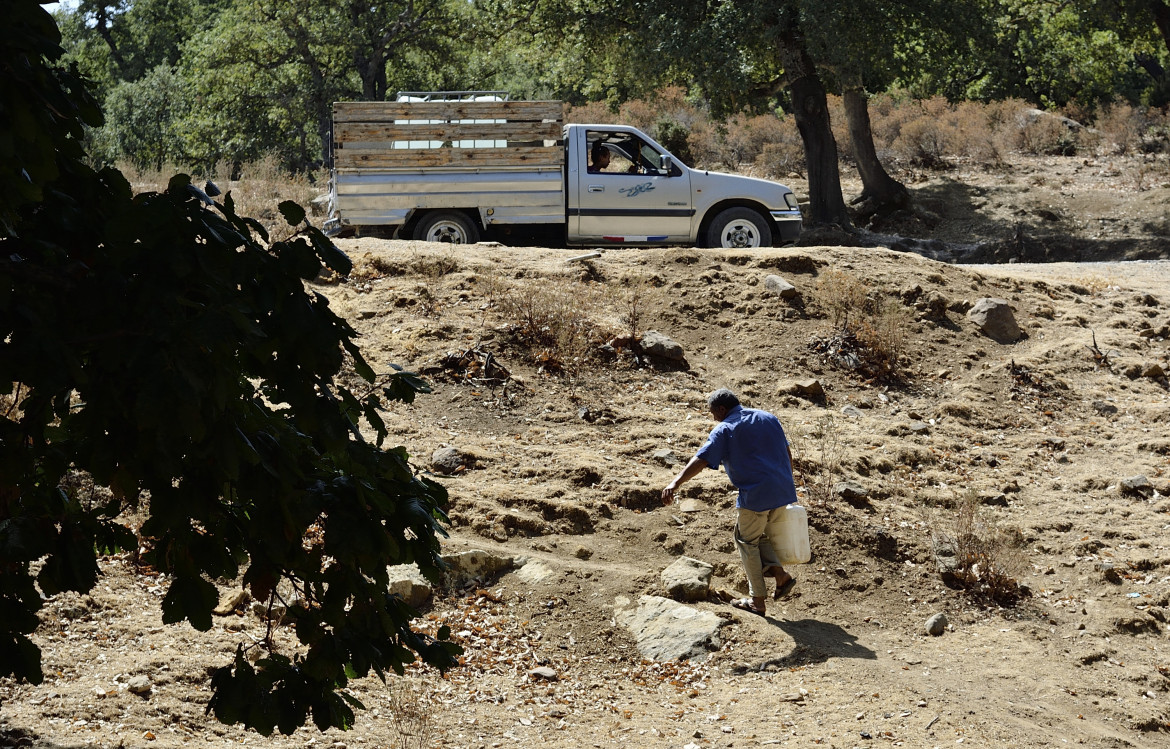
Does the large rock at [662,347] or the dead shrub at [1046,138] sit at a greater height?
the dead shrub at [1046,138]

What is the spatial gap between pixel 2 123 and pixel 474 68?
1050 inches

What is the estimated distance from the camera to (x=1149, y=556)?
7.75 meters

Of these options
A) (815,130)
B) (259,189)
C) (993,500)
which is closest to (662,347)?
(993,500)

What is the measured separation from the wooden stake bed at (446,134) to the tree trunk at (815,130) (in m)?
6.09

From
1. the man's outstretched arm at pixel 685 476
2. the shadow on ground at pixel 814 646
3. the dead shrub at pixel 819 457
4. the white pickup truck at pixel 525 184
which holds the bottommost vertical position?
the shadow on ground at pixel 814 646


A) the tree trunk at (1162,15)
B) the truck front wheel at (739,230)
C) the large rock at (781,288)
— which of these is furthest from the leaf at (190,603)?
the tree trunk at (1162,15)

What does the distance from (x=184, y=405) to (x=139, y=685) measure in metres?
3.40

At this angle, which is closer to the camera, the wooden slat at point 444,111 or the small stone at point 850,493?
the small stone at point 850,493

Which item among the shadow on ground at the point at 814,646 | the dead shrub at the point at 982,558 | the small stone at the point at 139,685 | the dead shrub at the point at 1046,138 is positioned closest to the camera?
the small stone at the point at 139,685

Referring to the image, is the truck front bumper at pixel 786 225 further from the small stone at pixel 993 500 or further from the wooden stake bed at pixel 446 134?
the small stone at pixel 993 500

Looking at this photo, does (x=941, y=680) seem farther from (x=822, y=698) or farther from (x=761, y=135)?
(x=761, y=135)

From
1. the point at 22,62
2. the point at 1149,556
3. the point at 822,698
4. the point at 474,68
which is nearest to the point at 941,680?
the point at 822,698

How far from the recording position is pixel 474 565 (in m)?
6.76

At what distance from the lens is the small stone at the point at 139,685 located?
16.7 feet
